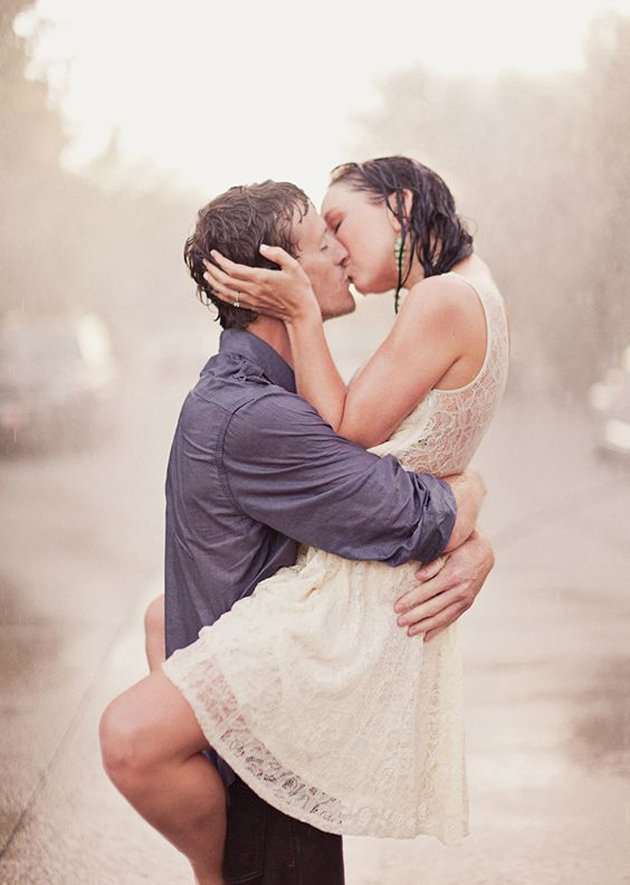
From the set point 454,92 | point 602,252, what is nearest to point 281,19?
point 454,92

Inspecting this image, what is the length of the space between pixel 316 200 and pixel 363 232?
8.24 ft

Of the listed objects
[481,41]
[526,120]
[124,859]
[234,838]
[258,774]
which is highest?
[481,41]

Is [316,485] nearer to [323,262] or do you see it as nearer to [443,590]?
[443,590]

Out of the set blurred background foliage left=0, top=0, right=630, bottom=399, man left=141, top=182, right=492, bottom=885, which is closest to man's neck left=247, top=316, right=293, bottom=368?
man left=141, top=182, right=492, bottom=885

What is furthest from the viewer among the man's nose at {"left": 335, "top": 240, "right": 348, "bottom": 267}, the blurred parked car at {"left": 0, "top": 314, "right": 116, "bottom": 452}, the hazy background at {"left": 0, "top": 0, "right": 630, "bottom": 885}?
the blurred parked car at {"left": 0, "top": 314, "right": 116, "bottom": 452}

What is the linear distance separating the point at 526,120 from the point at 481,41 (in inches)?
14.4

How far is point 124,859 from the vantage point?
2.99 meters

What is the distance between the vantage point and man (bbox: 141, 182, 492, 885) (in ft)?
6.37

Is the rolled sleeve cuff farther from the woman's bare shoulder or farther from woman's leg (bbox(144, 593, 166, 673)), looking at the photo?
woman's leg (bbox(144, 593, 166, 673))

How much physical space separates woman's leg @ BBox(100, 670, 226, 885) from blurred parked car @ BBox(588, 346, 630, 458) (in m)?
3.34

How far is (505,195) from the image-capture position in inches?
200

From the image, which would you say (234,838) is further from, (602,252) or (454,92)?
(454,92)

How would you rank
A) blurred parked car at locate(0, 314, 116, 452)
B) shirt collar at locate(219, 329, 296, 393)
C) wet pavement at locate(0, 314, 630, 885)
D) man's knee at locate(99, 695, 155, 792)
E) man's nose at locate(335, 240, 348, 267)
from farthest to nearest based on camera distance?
blurred parked car at locate(0, 314, 116, 452) → wet pavement at locate(0, 314, 630, 885) → man's nose at locate(335, 240, 348, 267) → shirt collar at locate(219, 329, 296, 393) → man's knee at locate(99, 695, 155, 792)

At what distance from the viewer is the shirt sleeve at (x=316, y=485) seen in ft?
6.34
